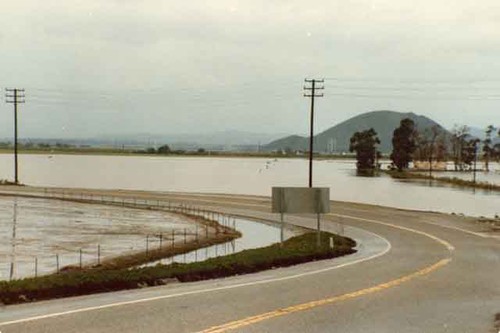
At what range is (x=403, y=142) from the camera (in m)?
186

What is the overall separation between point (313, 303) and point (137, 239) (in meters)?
29.8

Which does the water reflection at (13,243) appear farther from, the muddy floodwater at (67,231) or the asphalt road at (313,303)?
the asphalt road at (313,303)

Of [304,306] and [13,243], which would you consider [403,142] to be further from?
[304,306]

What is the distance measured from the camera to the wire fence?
97.8 ft

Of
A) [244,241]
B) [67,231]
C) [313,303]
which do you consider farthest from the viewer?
[67,231]

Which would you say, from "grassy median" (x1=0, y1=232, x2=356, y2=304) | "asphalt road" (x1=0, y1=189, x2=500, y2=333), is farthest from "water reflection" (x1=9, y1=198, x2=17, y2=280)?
"asphalt road" (x1=0, y1=189, x2=500, y2=333)

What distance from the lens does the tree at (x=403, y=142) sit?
18649 cm

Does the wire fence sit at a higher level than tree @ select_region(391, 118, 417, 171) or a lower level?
lower

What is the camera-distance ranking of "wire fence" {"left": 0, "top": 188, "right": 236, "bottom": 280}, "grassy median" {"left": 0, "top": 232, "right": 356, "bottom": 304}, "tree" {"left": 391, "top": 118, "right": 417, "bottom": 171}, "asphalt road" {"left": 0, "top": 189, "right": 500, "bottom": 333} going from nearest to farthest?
"asphalt road" {"left": 0, "top": 189, "right": 500, "bottom": 333}, "grassy median" {"left": 0, "top": 232, "right": 356, "bottom": 304}, "wire fence" {"left": 0, "top": 188, "right": 236, "bottom": 280}, "tree" {"left": 391, "top": 118, "right": 417, "bottom": 171}

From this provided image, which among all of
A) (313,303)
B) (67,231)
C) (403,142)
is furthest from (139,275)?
(403,142)

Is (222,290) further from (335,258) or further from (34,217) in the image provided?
(34,217)

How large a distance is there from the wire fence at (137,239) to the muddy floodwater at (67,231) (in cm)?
5

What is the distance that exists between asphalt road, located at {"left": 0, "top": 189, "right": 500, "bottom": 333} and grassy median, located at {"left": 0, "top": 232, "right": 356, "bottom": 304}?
0.70m

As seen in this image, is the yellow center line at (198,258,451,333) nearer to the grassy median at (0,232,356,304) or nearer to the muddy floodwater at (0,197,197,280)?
the grassy median at (0,232,356,304)
